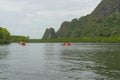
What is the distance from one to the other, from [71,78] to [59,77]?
170 cm

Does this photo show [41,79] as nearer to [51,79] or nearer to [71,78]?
[51,79]

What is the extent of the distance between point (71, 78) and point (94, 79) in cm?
295

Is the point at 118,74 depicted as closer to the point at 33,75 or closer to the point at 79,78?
the point at 79,78

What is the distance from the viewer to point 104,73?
40.9 m

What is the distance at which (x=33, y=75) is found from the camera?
39875mm

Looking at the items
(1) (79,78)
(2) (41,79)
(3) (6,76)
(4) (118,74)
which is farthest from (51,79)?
(4) (118,74)

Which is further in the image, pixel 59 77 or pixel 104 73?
pixel 104 73

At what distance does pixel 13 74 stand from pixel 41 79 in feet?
19.9

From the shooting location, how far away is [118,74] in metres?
39.2

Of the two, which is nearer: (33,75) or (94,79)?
(94,79)

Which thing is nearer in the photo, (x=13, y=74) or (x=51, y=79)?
(x=51, y=79)

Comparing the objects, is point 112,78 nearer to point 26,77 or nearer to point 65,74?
point 65,74

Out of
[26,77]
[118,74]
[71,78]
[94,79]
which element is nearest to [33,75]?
[26,77]

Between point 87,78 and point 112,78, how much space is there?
3116 mm
